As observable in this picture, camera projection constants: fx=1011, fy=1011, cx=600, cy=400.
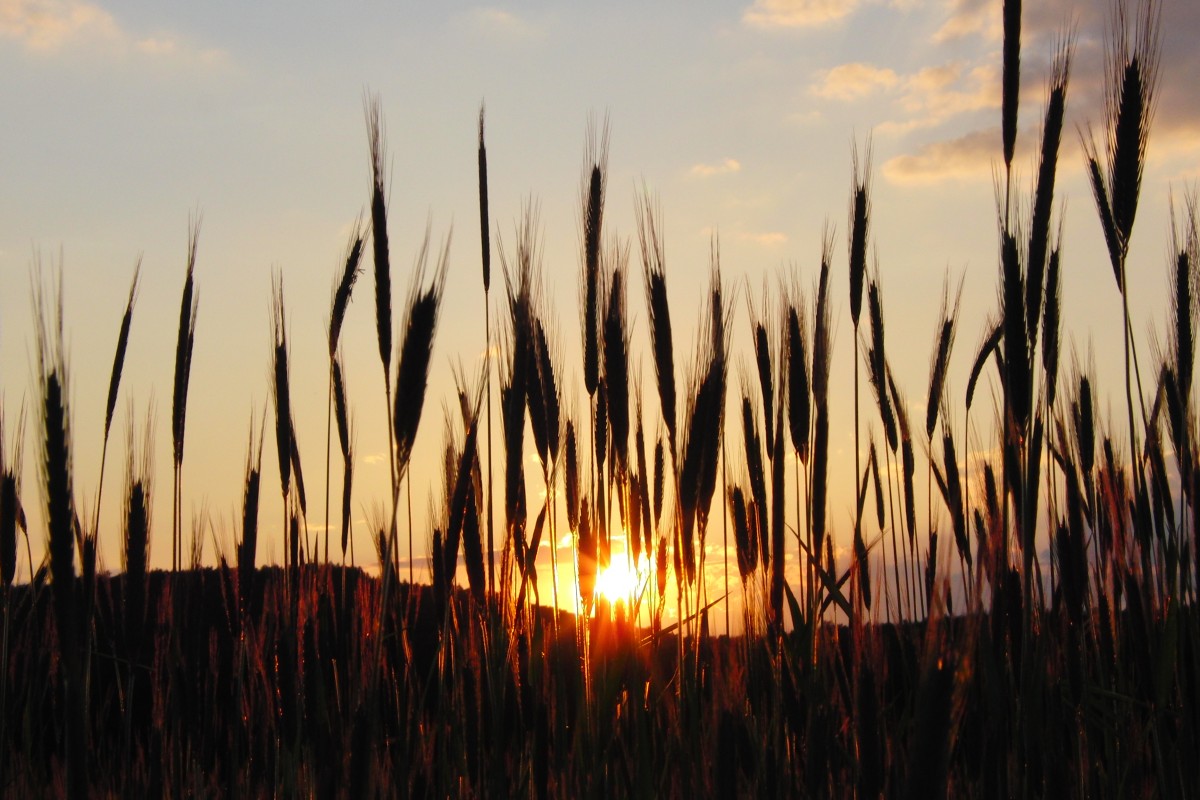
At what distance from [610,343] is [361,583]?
107cm

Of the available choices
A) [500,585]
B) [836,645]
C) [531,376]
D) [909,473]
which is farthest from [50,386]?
[909,473]

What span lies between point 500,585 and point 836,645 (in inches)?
34.4

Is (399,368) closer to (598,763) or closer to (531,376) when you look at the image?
(531,376)

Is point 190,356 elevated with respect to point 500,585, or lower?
elevated

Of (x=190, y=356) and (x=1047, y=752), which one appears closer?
(x=1047, y=752)

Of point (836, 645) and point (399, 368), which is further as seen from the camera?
point (836, 645)

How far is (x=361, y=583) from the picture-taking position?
9.22 ft

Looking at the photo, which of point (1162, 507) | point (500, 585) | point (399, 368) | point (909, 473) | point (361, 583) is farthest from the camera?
point (909, 473)

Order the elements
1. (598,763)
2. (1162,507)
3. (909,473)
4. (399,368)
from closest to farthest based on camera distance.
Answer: (399,368)
(598,763)
(1162,507)
(909,473)

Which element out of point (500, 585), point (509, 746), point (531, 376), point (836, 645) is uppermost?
point (531, 376)

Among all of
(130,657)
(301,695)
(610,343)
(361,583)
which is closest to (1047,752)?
(610,343)

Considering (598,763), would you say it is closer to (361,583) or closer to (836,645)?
(836,645)

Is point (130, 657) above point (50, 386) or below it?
below

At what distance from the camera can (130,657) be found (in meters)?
2.38
